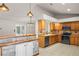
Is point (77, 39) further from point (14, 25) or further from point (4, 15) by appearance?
point (4, 15)

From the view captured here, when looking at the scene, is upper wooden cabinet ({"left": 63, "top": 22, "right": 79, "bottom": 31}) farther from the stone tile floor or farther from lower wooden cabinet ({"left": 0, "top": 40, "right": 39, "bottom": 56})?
lower wooden cabinet ({"left": 0, "top": 40, "right": 39, "bottom": 56})

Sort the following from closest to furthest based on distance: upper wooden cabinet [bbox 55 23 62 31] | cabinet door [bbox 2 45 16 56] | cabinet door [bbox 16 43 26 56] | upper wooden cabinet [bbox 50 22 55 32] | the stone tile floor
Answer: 1. cabinet door [bbox 2 45 16 56]
2. cabinet door [bbox 16 43 26 56]
3. the stone tile floor
4. upper wooden cabinet [bbox 50 22 55 32]
5. upper wooden cabinet [bbox 55 23 62 31]

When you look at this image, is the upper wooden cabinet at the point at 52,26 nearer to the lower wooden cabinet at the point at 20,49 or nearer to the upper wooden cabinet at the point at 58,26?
the upper wooden cabinet at the point at 58,26

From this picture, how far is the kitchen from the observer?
3.56m

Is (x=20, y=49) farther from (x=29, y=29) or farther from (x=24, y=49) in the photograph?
(x=29, y=29)

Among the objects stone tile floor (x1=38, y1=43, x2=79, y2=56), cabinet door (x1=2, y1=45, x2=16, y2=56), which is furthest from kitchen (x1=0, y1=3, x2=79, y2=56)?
stone tile floor (x1=38, y1=43, x2=79, y2=56)

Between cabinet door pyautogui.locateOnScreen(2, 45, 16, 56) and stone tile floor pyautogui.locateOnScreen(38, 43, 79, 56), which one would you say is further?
stone tile floor pyautogui.locateOnScreen(38, 43, 79, 56)

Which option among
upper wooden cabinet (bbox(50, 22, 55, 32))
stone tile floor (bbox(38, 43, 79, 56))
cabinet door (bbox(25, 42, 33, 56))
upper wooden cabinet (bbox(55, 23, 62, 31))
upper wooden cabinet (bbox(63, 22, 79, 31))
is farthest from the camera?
upper wooden cabinet (bbox(55, 23, 62, 31))

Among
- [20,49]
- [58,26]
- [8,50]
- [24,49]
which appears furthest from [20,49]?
[58,26]

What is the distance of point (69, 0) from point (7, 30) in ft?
13.9

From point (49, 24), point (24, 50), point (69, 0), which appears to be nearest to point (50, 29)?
point (49, 24)

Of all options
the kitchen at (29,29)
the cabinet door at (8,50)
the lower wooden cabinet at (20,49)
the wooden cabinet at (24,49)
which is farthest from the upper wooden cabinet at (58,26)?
the cabinet door at (8,50)

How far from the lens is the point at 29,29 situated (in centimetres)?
622

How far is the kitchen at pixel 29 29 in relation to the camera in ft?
11.7
